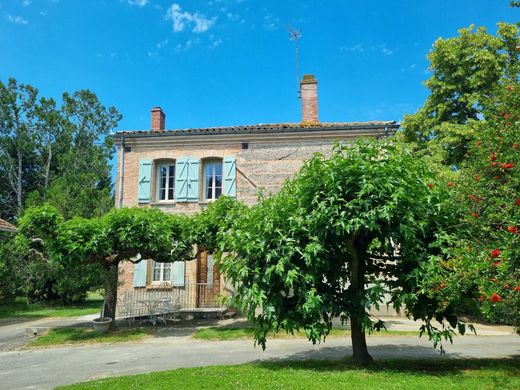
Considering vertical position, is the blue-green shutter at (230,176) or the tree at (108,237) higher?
the blue-green shutter at (230,176)

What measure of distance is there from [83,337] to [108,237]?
114 inches

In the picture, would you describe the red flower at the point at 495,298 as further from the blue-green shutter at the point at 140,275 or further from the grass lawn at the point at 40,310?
the grass lawn at the point at 40,310

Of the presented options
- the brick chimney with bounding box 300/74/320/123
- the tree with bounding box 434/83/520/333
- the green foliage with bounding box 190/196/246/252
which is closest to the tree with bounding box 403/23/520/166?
the brick chimney with bounding box 300/74/320/123

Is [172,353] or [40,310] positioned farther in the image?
[40,310]

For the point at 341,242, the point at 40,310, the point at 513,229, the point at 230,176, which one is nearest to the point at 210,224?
the point at 230,176

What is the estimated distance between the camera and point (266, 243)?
6.39 meters

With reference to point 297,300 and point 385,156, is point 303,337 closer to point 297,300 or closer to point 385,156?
point 297,300

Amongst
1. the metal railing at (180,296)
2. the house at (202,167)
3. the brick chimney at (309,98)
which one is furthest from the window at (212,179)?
the brick chimney at (309,98)

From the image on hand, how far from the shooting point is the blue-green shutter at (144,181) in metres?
16.5

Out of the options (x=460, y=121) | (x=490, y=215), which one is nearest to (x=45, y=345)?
(x=490, y=215)

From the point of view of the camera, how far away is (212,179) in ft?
55.3

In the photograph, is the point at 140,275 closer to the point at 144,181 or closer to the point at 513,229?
the point at 144,181

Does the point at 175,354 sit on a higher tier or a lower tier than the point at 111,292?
lower

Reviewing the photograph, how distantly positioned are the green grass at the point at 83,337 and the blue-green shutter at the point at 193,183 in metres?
6.09
